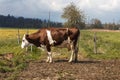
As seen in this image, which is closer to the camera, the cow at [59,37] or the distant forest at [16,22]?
the cow at [59,37]

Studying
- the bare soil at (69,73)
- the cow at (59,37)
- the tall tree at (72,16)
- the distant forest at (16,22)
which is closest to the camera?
the bare soil at (69,73)

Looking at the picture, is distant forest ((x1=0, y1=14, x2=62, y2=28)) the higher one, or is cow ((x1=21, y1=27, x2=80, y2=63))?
cow ((x1=21, y1=27, x2=80, y2=63))

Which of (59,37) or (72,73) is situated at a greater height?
(59,37)

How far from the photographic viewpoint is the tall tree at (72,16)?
57.7m

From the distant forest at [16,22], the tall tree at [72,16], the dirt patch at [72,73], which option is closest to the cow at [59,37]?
the dirt patch at [72,73]

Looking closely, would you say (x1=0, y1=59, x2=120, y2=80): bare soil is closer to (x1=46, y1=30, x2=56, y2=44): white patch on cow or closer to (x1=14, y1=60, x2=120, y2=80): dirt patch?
(x1=14, y1=60, x2=120, y2=80): dirt patch

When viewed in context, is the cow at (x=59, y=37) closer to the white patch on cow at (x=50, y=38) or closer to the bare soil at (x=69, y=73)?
the white patch on cow at (x=50, y=38)

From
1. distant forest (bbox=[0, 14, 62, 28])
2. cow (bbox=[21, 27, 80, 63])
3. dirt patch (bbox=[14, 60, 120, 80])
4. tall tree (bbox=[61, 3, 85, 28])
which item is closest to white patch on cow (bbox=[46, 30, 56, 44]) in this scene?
cow (bbox=[21, 27, 80, 63])

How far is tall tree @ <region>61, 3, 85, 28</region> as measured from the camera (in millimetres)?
57681

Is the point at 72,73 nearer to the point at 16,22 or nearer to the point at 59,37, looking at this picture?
the point at 59,37

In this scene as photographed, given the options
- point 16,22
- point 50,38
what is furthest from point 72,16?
point 16,22

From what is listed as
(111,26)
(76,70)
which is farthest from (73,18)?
(111,26)

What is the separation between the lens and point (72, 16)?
58.9 m

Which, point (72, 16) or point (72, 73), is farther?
point (72, 16)
